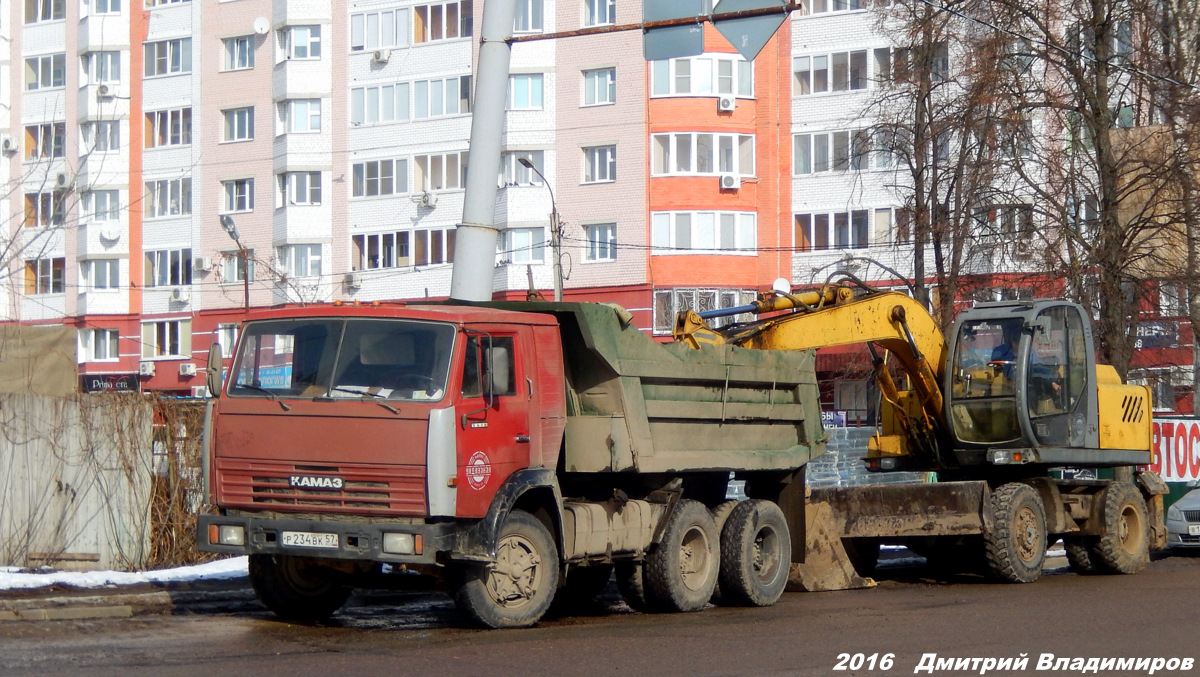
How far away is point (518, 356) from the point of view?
11.7 metres

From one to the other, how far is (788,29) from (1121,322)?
2375cm

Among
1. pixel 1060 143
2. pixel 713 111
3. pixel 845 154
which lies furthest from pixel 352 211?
pixel 1060 143

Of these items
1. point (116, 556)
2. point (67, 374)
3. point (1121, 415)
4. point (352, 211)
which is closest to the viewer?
point (116, 556)

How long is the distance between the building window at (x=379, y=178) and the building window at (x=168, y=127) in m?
7.40

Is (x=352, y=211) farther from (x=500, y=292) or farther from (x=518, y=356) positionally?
(x=518, y=356)

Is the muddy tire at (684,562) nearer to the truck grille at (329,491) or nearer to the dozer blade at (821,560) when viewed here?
the dozer blade at (821,560)

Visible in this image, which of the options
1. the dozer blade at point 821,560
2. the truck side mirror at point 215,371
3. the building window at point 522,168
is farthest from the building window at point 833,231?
the truck side mirror at point 215,371

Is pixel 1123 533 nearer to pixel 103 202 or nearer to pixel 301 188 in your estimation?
pixel 301 188

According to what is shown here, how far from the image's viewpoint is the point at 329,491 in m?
10.9

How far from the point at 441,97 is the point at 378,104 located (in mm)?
2520

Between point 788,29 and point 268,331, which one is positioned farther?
point 788,29

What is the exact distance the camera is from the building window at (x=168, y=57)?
54.4 m

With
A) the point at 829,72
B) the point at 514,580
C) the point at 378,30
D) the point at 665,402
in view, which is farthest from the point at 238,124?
the point at 514,580

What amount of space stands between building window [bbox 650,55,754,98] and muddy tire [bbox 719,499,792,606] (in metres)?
33.8
